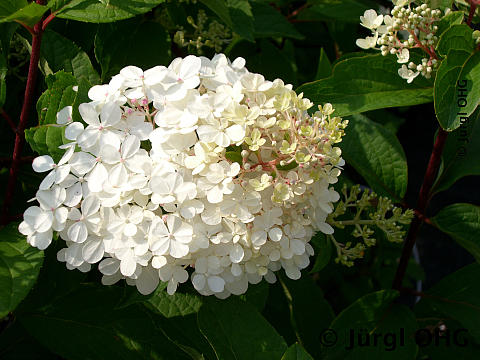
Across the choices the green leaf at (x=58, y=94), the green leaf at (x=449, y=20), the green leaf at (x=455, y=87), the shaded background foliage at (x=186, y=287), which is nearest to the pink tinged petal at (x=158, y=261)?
the shaded background foliage at (x=186, y=287)

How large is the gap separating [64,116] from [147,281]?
32 cm

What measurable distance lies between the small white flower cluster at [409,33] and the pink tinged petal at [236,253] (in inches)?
19.5

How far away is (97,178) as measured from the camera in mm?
890

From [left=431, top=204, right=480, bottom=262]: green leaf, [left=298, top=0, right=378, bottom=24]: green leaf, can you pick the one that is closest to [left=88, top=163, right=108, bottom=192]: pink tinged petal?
[left=431, top=204, right=480, bottom=262]: green leaf

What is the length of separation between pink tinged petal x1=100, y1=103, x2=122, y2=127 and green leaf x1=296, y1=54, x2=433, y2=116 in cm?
42

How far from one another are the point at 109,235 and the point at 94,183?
0.10 metres

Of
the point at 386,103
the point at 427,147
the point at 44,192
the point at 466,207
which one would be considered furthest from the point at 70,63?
the point at 427,147

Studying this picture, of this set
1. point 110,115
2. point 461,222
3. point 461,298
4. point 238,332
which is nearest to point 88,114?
point 110,115

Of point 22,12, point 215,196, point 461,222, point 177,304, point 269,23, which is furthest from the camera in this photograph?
point 269,23

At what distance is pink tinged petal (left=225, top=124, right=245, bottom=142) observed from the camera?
2.86 feet

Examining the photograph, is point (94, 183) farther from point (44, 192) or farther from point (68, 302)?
point (68, 302)

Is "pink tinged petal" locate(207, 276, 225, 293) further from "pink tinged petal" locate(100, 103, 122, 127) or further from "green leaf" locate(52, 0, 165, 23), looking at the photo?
"green leaf" locate(52, 0, 165, 23)

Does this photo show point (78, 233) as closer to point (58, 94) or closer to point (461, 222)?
point (58, 94)

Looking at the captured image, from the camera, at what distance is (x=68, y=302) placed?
3.94 feet
